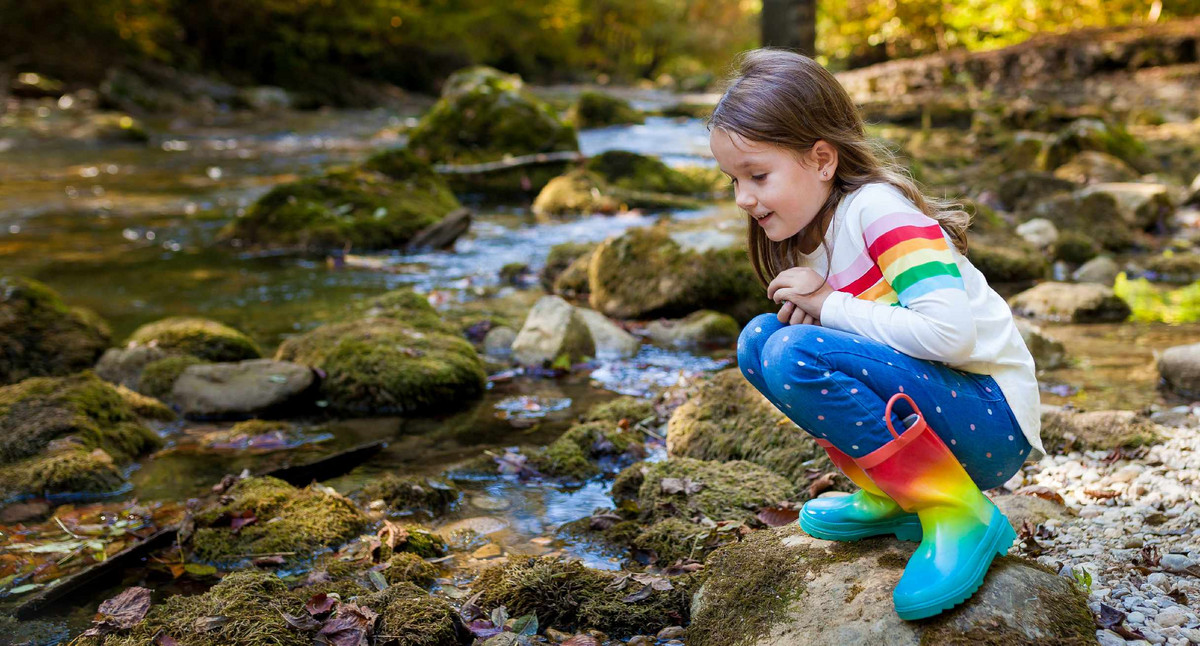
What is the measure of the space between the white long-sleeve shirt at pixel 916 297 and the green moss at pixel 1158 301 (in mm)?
4781

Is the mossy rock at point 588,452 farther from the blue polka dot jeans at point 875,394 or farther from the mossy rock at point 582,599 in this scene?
the blue polka dot jeans at point 875,394

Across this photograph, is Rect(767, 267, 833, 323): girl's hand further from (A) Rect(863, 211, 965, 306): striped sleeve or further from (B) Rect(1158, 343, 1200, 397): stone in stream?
(B) Rect(1158, 343, 1200, 397): stone in stream

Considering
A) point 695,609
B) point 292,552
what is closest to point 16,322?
point 292,552

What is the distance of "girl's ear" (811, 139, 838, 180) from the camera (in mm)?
2434

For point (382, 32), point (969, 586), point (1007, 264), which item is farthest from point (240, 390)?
point (382, 32)

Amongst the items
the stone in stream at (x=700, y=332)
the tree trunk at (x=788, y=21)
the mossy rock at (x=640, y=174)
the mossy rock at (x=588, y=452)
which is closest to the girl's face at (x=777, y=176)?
the mossy rock at (x=588, y=452)

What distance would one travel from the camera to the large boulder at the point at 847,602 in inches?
88.0

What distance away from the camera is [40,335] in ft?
19.0

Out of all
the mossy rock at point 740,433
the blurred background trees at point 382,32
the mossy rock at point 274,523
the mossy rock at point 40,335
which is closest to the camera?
the mossy rock at point 274,523

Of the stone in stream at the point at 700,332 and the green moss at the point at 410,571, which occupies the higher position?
the green moss at the point at 410,571

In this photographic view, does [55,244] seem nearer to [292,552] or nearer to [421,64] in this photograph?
[292,552]

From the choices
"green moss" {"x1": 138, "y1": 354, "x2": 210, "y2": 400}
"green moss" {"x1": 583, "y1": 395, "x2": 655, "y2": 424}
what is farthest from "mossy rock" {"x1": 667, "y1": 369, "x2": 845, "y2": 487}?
"green moss" {"x1": 138, "y1": 354, "x2": 210, "y2": 400}

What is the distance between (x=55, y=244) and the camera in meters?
9.74

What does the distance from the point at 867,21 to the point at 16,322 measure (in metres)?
23.8
